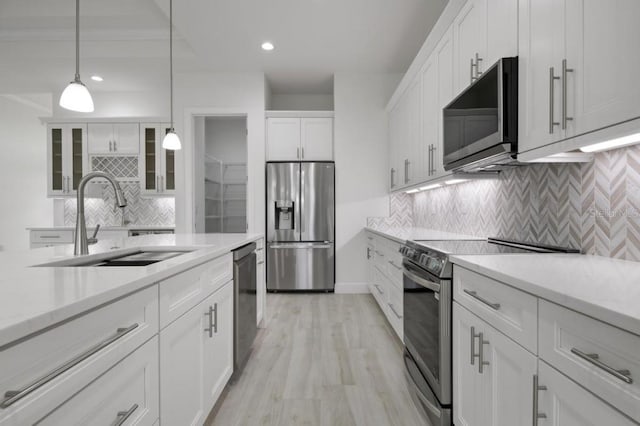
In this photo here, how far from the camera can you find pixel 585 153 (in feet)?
4.76

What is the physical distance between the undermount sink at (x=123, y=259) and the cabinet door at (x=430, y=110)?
2082 mm

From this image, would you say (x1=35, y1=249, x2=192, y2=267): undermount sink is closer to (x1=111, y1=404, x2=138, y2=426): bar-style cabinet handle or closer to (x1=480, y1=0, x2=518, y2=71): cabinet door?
(x1=111, y1=404, x2=138, y2=426): bar-style cabinet handle

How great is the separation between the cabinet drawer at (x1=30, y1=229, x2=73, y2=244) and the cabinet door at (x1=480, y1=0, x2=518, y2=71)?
5481 mm

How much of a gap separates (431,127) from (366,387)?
2.06 meters

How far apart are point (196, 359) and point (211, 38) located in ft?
11.2

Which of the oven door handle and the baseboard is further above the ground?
the oven door handle

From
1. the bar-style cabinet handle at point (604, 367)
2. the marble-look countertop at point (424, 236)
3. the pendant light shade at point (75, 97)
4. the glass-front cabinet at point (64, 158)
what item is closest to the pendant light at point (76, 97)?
the pendant light shade at point (75, 97)

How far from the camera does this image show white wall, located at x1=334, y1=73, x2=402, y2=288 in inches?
178

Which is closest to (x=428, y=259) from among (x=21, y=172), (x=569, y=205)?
(x=569, y=205)

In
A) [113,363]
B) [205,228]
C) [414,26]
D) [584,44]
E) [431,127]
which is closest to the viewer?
[113,363]

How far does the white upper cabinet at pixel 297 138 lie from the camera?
4.57 meters

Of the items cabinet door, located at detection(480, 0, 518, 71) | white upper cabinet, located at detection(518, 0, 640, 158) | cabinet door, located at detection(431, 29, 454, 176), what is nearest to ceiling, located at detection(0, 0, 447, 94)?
cabinet door, located at detection(431, 29, 454, 176)

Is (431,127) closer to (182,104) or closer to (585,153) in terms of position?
(585,153)

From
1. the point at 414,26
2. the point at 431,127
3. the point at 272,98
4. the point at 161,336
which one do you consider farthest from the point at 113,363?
the point at 272,98
